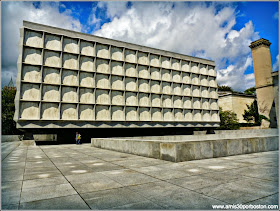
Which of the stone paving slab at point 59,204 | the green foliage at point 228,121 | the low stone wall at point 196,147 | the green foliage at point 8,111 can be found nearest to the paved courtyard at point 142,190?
the stone paving slab at point 59,204

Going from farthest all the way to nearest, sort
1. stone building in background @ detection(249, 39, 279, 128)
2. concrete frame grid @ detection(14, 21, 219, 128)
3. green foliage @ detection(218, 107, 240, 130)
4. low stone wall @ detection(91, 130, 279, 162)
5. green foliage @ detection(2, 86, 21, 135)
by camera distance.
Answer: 1. green foliage @ detection(218, 107, 240, 130)
2. stone building in background @ detection(249, 39, 279, 128)
3. green foliage @ detection(2, 86, 21, 135)
4. concrete frame grid @ detection(14, 21, 219, 128)
5. low stone wall @ detection(91, 130, 279, 162)

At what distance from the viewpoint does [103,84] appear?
29.9 meters

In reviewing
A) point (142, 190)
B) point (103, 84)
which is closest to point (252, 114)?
point (103, 84)

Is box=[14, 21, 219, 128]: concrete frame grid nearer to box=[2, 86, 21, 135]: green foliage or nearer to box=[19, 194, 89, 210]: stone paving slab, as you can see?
box=[2, 86, 21, 135]: green foliage

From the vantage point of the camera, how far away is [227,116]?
4888 cm

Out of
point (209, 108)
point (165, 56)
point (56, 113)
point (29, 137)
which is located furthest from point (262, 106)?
point (29, 137)

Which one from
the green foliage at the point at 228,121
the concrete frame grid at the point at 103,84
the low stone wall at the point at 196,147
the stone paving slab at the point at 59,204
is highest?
the concrete frame grid at the point at 103,84

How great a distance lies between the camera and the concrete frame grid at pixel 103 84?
25.3 metres

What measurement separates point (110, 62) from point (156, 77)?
9009mm

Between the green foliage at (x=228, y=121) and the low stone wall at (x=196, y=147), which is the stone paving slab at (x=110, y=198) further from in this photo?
the green foliage at (x=228, y=121)

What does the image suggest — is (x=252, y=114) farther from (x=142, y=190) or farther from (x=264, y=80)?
(x=142, y=190)

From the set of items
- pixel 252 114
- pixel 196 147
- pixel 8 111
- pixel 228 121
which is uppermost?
pixel 8 111

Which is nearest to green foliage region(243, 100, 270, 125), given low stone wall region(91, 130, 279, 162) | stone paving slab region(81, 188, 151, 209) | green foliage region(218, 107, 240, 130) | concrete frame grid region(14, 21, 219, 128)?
green foliage region(218, 107, 240, 130)

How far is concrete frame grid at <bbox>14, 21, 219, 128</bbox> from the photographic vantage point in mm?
25312
